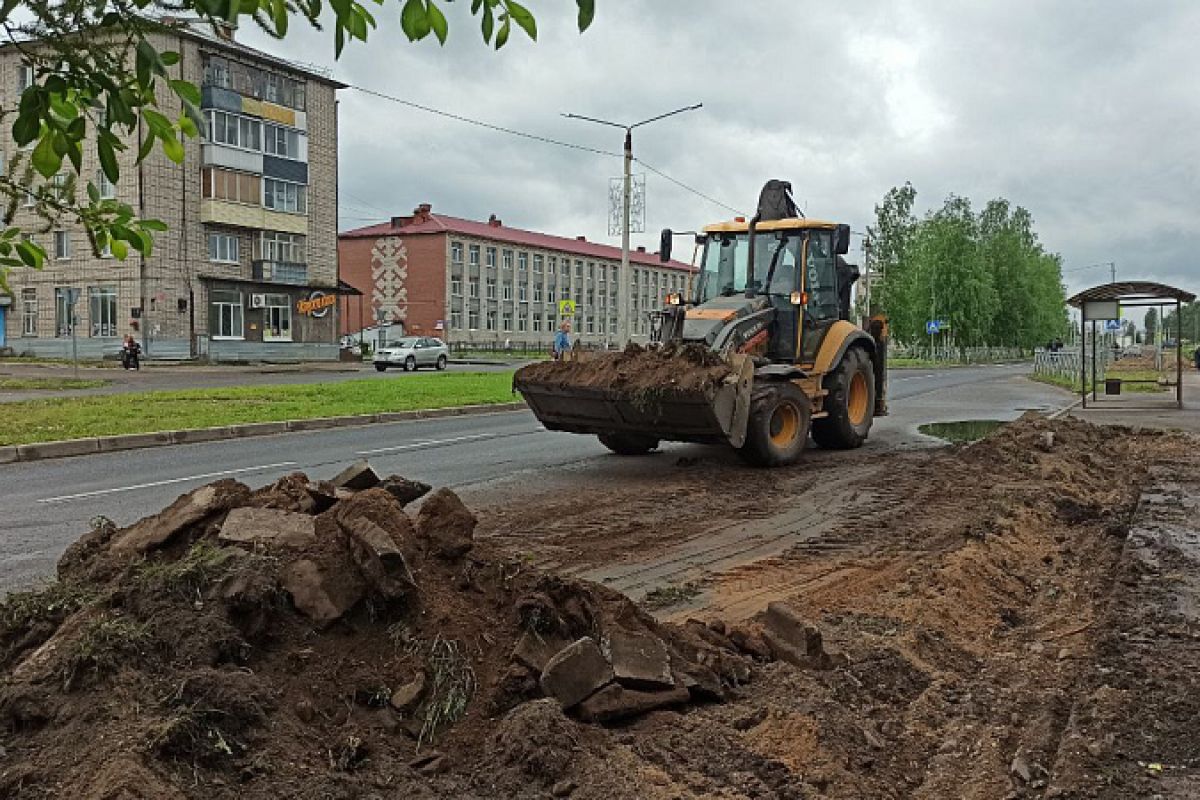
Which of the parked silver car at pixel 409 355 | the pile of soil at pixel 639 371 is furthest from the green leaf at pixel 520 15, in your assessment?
the parked silver car at pixel 409 355

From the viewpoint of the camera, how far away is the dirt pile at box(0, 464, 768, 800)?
11.1 feet

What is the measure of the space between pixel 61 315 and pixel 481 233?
38267 millimetres

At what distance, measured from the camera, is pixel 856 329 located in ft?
44.9

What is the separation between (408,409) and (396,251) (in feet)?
203

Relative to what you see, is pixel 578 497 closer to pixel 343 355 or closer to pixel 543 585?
pixel 543 585

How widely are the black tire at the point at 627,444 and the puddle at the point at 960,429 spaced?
4.89 metres

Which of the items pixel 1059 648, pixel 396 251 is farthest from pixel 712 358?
pixel 396 251

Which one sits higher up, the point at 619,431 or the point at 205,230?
the point at 205,230

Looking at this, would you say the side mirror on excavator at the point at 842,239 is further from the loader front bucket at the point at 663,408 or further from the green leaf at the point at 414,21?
the green leaf at the point at 414,21

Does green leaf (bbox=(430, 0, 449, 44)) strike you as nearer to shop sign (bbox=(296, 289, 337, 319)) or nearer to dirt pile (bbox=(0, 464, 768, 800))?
dirt pile (bbox=(0, 464, 768, 800))

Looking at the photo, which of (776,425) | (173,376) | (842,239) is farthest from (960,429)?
(173,376)

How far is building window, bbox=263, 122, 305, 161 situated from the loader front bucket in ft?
140

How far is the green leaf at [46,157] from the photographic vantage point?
8.87 feet

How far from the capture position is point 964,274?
237ft
